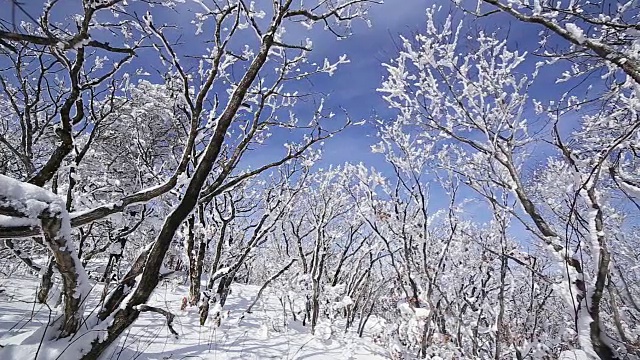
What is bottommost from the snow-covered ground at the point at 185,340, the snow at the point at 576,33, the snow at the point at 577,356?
the snow-covered ground at the point at 185,340

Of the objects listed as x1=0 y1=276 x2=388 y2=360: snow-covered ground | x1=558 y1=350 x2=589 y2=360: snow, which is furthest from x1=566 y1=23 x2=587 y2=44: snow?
x1=0 y1=276 x2=388 y2=360: snow-covered ground

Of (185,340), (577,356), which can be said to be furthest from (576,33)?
(185,340)

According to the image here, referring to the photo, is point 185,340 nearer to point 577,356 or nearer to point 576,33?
point 577,356

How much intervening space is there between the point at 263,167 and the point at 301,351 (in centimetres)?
369

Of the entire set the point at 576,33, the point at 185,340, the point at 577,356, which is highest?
the point at 576,33

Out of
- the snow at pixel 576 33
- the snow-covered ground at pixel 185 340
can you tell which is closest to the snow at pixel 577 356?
the snow at pixel 576 33

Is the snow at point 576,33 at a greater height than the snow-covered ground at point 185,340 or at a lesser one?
greater

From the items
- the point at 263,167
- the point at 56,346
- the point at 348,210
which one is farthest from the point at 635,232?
the point at 56,346

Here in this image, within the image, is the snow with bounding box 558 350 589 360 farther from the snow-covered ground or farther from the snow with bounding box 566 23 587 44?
the snow-covered ground

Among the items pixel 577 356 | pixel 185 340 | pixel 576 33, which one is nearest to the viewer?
pixel 576 33

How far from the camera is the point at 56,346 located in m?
2.47

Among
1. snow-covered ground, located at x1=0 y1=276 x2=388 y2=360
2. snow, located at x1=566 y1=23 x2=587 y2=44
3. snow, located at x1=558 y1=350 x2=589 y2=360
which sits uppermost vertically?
snow, located at x1=566 y1=23 x2=587 y2=44

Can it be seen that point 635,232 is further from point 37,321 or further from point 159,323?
point 37,321

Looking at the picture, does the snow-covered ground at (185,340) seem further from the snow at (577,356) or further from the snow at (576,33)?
the snow at (576,33)
